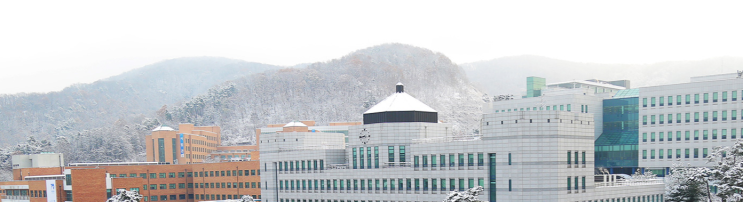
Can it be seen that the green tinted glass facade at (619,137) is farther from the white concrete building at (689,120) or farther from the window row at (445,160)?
the window row at (445,160)

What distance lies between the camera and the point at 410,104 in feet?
267

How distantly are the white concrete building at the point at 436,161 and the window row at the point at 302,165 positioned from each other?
0.15 metres

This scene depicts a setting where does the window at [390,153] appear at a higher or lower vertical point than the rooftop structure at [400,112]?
lower

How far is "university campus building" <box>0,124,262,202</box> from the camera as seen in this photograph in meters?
110

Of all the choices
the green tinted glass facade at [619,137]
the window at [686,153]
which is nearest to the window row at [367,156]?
the window at [686,153]

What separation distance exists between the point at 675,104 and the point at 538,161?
4456cm

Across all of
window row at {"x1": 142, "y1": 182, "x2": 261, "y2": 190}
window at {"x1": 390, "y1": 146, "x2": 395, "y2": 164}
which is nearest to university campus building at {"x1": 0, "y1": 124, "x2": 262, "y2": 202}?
window row at {"x1": 142, "y1": 182, "x2": 261, "y2": 190}

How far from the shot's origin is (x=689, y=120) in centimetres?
9488

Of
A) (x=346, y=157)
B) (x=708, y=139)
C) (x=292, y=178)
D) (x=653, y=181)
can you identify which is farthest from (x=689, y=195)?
(x=292, y=178)

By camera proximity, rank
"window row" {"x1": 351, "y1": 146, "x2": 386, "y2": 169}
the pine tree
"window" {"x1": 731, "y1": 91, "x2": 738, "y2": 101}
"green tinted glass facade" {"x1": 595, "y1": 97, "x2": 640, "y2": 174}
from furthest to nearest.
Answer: "green tinted glass facade" {"x1": 595, "y1": 97, "x2": 640, "y2": 174} < "window" {"x1": 731, "y1": 91, "x2": 738, "y2": 101} < "window row" {"x1": 351, "y1": 146, "x2": 386, "y2": 169} < the pine tree

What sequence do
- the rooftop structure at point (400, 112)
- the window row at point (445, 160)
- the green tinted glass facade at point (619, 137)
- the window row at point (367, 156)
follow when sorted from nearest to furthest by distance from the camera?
the window row at point (445, 160)
the window row at point (367, 156)
the rooftop structure at point (400, 112)
the green tinted glass facade at point (619, 137)

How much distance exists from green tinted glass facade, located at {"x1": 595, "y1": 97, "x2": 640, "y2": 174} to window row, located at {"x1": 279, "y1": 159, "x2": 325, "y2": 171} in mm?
50005

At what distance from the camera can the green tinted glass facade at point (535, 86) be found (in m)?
119

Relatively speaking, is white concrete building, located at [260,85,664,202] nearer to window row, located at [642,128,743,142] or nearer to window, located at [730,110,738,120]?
window row, located at [642,128,743,142]
